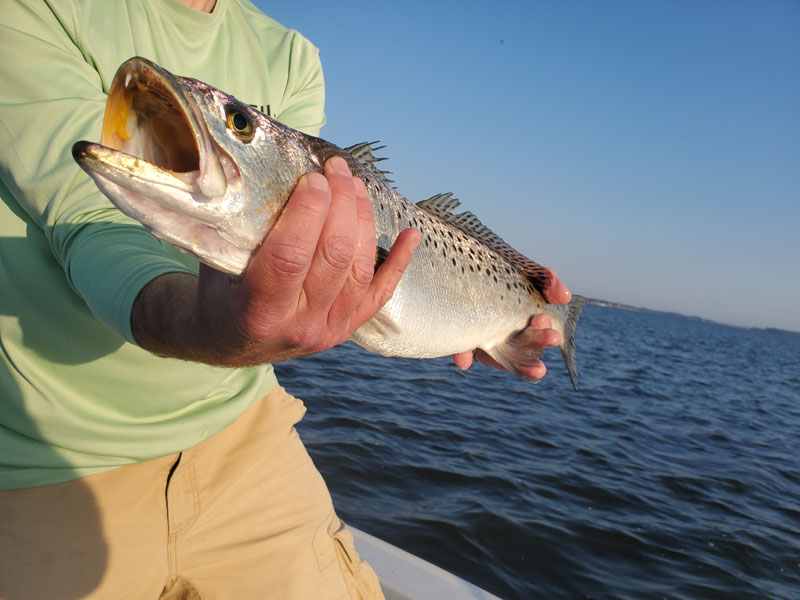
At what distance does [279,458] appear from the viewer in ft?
9.76

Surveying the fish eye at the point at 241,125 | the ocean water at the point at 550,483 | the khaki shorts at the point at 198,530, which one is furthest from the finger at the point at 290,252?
the ocean water at the point at 550,483

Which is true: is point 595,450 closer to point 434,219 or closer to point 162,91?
point 434,219

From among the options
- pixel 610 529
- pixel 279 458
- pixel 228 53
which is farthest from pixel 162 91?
pixel 610 529

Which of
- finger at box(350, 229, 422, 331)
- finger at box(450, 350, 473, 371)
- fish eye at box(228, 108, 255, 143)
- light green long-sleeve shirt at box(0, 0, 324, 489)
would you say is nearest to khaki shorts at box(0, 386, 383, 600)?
light green long-sleeve shirt at box(0, 0, 324, 489)

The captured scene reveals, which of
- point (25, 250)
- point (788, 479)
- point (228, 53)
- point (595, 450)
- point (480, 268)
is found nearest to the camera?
point (25, 250)

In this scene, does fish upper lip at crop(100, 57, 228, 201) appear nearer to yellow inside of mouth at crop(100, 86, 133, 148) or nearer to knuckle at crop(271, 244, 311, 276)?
yellow inside of mouth at crop(100, 86, 133, 148)

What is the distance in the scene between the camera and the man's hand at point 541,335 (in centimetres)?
360

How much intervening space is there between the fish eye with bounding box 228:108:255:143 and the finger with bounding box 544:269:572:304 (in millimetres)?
2678

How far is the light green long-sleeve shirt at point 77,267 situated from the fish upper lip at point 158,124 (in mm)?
338

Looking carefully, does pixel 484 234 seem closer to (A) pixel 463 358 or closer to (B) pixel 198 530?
(A) pixel 463 358

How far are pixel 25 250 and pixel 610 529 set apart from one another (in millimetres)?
6743

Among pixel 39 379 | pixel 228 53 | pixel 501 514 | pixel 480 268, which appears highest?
pixel 228 53

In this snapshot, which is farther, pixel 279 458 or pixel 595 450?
pixel 595 450

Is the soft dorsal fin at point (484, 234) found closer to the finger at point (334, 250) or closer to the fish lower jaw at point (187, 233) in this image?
the finger at point (334, 250)
